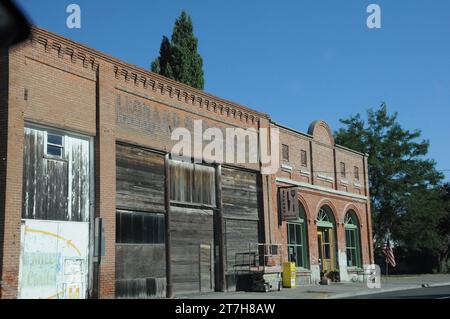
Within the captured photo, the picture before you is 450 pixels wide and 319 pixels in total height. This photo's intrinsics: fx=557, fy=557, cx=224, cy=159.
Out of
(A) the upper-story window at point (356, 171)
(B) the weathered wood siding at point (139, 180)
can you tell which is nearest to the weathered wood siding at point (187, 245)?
(B) the weathered wood siding at point (139, 180)

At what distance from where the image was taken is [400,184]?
1948 inches

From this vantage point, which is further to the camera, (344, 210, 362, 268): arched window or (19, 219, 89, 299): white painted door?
(344, 210, 362, 268): arched window

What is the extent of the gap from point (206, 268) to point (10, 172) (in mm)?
10123

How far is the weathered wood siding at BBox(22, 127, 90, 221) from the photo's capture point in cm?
1656

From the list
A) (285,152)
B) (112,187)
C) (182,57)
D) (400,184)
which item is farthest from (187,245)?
(400,184)

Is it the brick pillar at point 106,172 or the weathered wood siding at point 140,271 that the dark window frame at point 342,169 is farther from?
the brick pillar at point 106,172

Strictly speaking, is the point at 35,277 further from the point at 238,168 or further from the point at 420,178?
the point at 420,178

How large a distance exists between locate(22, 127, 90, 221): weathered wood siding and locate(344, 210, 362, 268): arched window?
856 inches

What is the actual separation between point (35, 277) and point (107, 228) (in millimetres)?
2995

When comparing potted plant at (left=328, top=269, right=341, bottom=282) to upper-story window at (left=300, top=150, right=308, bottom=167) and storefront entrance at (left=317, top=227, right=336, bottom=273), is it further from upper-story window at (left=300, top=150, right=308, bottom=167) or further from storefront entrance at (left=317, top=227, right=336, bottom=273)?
upper-story window at (left=300, top=150, right=308, bottom=167)

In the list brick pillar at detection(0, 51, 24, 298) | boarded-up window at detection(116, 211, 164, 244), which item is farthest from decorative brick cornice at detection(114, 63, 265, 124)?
boarded-up window at detection(116, 211, 164, 244)

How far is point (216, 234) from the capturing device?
24094 millimetres

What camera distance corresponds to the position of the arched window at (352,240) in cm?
3584
